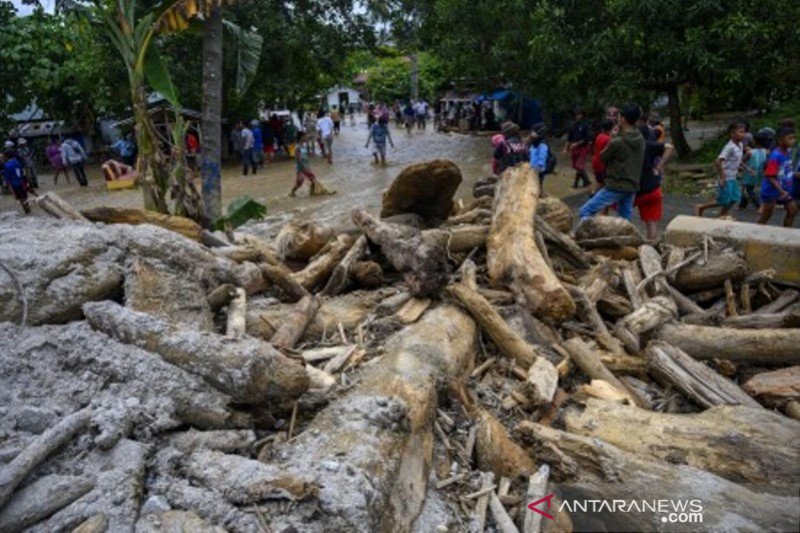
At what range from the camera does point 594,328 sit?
4.61 m

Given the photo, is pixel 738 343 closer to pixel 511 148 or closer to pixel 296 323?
pixel 296 323

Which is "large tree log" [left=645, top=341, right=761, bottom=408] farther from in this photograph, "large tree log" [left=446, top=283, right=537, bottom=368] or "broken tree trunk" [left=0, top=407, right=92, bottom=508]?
"broken tree trunk" [left=0, top=407, right=92, bottom=508]

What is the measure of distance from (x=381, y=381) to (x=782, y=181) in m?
7.36

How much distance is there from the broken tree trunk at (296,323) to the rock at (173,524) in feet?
4.88

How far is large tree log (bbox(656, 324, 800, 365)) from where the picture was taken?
4160mm

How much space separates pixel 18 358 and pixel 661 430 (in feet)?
11.6

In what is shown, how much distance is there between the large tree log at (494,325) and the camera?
4.06 metres

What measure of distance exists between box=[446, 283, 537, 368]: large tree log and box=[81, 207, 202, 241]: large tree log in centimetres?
254

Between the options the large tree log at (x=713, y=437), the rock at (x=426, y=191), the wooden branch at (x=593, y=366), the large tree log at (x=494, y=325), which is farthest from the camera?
the rock at (x=426, y=191)

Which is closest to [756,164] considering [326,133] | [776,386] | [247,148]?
[776,386]

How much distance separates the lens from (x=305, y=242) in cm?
559

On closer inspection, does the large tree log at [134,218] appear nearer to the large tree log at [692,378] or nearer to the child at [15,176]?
the large tree log at [692,378]

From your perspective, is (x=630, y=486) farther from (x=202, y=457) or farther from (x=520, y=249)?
(x=520, y=249)

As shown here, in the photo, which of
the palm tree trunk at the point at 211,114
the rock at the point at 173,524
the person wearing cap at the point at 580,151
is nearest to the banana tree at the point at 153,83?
the palm tree trunk at the point at 211,114
